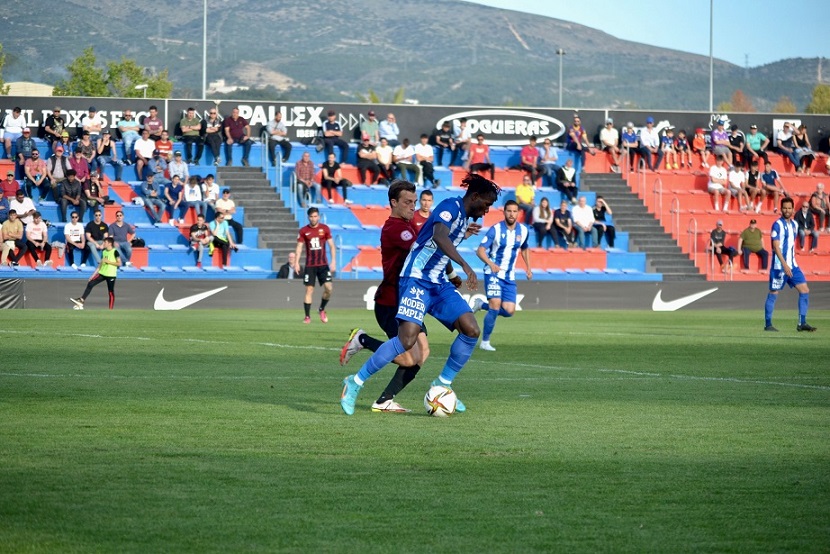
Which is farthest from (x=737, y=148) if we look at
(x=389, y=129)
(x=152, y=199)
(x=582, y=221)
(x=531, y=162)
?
(x=152, y=199)

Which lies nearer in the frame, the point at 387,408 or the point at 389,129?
the point at 387,408

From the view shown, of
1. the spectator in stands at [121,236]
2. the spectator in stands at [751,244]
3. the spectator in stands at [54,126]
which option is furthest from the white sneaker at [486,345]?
the spectator in stands at [751,244]

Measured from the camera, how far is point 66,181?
32.4 meters

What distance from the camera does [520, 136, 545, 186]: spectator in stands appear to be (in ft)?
126

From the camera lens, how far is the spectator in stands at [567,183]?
124ft

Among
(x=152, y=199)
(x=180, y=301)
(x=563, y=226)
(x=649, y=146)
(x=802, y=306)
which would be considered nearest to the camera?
(x=802, y=306)

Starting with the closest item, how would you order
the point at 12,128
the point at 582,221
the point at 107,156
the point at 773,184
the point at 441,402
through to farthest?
the point at 441,402
the point at 12,128
the point at 107,156
the point at 582,221
the point at 773,184

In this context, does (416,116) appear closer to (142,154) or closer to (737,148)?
(142,154)

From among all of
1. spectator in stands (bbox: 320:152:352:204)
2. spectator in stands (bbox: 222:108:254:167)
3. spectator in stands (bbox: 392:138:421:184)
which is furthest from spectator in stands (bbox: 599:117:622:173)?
spectator in stands (bbox: 222:108:254:167)

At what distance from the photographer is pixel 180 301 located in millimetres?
29969

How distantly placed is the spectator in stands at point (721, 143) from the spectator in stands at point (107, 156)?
790 inches

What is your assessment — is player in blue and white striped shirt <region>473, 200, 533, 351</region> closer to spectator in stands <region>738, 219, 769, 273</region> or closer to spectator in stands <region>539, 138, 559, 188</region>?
spectator in stands <region>738, 219, 769, 273</region>

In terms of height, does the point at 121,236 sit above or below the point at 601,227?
below

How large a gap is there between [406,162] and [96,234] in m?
10.5
